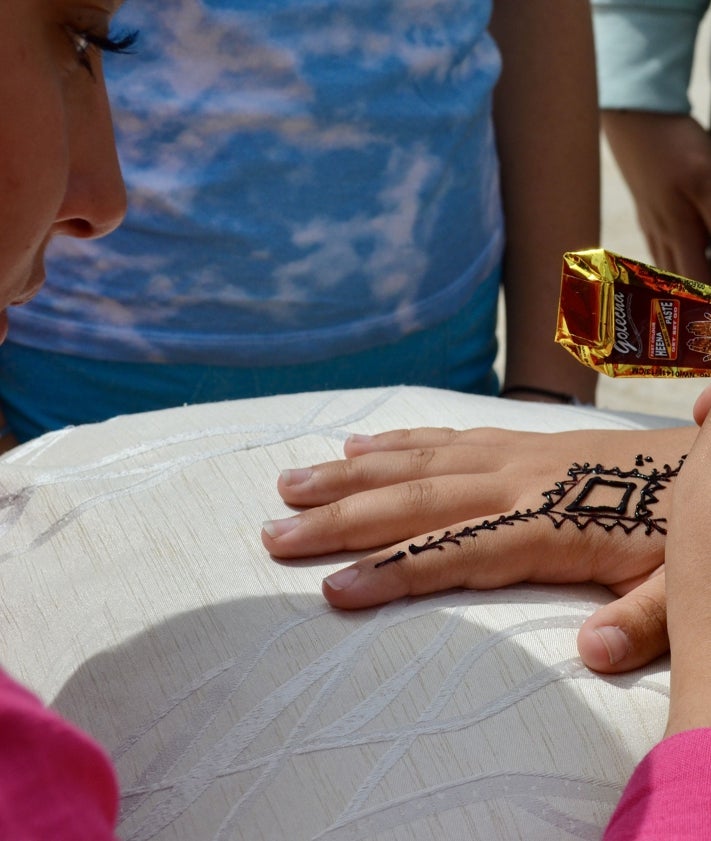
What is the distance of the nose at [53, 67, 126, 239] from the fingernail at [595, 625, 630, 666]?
46 centimetres

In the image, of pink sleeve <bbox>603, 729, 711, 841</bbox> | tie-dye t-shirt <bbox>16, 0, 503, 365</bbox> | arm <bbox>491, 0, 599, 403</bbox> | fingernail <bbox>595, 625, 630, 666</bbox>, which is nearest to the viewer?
pink sleeve <bbox>603, 729, 711, 841</bbox>

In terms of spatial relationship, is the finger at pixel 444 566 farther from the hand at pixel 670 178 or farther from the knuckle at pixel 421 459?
the hand at pixel 670 178

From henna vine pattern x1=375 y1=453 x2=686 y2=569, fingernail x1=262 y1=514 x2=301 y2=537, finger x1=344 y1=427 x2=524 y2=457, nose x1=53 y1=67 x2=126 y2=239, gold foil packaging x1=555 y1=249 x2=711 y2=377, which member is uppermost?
nose x1=53 y1=67 x2=126 y2=239

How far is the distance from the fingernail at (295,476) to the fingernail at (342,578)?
0.40 feet

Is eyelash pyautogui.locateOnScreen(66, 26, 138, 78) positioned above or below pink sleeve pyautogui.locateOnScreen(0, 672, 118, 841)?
above

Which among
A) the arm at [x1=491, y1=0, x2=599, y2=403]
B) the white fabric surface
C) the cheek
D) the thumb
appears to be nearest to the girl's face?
the cheek

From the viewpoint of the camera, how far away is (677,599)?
693mm

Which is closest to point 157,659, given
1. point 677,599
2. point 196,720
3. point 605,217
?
point 196,720

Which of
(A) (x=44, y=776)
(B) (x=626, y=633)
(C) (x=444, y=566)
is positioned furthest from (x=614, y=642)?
(A) (x=44, y=776)

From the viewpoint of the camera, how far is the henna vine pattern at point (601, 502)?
83 centimetres

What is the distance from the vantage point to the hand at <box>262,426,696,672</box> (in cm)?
74

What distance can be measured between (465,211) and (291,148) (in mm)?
257

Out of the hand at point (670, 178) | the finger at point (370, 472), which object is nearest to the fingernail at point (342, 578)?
the finger at point (370, 472)

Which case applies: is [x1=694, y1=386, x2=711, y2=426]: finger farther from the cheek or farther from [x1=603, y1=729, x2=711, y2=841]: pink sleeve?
the cheek
